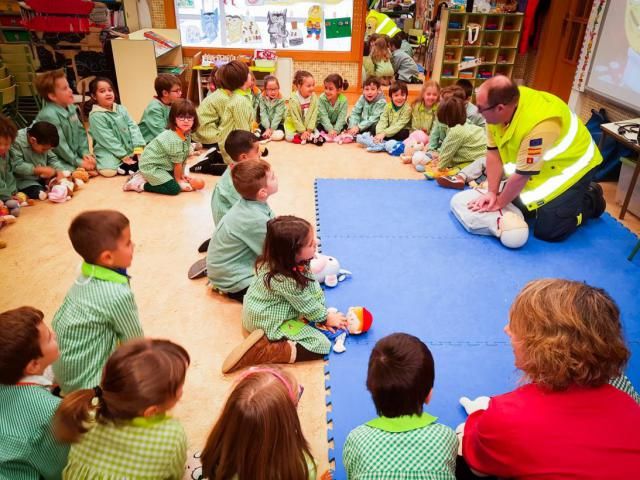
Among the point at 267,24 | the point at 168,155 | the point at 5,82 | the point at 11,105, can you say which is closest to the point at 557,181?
the point at 168,155

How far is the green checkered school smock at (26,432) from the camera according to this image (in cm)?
158

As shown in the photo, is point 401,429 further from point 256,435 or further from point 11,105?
point 11,105

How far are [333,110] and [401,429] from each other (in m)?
5.02

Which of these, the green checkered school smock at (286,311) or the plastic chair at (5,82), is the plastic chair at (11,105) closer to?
the plastic chair at (5,82)

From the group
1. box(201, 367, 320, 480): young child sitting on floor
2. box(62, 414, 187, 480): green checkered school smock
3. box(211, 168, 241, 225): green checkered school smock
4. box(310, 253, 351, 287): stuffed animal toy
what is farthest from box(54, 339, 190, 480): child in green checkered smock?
box(211, 168, 241, 225): green checkered school smock

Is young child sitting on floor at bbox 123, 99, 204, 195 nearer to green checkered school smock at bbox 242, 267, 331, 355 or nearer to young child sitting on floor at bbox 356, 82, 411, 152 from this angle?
young child sitting on floor at bbox 356, 82, 411, 152

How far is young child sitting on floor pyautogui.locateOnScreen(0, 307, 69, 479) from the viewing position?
1586 millimetres

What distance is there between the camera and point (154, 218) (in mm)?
4055

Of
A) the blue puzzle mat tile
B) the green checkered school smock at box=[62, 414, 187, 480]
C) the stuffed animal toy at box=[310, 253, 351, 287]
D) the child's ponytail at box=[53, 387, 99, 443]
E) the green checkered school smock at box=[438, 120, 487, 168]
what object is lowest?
the blue puzzle mat tile

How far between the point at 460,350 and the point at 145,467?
1743 millimetres

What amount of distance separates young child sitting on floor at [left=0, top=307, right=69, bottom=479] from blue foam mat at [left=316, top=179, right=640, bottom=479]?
1.07 metres

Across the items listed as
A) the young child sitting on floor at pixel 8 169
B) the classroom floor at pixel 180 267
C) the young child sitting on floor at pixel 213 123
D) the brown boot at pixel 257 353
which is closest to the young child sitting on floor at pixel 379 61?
the classroom floor at pixel 180 267

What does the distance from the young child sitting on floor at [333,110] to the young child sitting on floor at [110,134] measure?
2192mm

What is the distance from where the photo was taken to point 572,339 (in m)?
1.45
